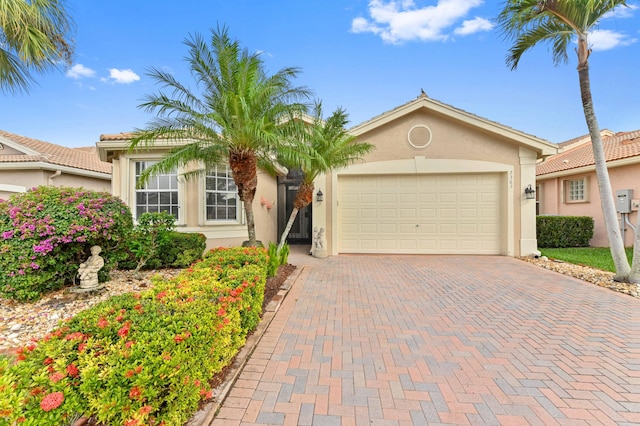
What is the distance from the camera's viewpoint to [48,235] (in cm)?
442

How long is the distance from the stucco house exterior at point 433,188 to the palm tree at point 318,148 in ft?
5.66

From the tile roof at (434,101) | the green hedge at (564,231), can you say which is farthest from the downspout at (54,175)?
the green hedge at (564,231)

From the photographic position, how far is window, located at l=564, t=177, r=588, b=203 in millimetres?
12117

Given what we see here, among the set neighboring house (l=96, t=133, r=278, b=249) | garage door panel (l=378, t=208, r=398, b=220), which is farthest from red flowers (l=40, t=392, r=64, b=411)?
garage door panel (l=378, t=208, r=398, b=220)

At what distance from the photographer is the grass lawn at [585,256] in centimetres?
776

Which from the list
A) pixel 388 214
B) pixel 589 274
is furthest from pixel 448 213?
pixel 589 274

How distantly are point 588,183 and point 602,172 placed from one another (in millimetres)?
8454

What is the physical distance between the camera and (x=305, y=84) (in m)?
6.54

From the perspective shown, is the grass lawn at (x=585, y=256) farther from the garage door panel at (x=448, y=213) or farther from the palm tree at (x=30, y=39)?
the palm tree at (x=30, y=39)

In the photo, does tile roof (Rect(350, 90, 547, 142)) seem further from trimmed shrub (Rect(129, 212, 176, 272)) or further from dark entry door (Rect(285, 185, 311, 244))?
trimmed shrub (Rect(129, 212, 176, 272))

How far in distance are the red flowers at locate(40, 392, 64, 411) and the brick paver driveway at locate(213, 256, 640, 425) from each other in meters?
1.12

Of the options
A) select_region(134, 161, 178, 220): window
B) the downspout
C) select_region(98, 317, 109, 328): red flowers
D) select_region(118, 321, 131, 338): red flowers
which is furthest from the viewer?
A: the downspout

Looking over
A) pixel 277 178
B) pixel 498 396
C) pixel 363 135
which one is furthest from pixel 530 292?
pixel 277 178

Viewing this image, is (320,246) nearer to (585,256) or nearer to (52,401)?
(52,401)
